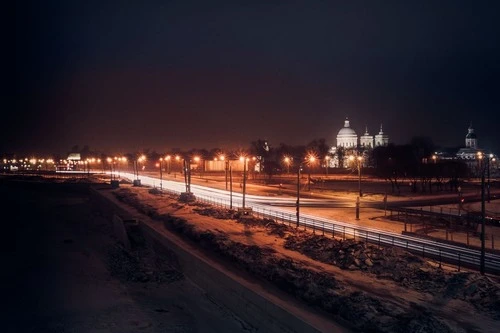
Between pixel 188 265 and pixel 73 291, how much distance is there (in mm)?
6830

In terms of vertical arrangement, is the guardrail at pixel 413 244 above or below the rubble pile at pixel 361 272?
above

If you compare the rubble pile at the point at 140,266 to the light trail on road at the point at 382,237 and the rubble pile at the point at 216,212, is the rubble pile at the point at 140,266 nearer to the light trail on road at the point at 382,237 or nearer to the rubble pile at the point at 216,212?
the rubble pile at the point at 216,212

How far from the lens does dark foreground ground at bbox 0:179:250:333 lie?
2131cm

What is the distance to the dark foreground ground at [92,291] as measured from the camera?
21.3 meters

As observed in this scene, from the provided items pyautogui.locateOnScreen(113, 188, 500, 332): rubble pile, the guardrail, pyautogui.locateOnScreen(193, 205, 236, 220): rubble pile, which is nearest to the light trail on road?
the guardrail

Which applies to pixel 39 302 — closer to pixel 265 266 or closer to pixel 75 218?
pixel 265 266

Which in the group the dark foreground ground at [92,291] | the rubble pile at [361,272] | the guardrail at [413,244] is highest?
the guardrail at [413,244]

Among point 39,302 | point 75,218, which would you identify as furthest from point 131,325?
point 75,218

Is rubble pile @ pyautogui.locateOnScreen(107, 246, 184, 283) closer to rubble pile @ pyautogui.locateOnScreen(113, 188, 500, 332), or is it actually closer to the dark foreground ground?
the dark foreground ground

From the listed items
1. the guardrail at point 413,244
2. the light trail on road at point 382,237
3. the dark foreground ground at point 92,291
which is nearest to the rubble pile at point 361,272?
the guardrail at point 413,244

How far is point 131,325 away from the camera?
69.7ft

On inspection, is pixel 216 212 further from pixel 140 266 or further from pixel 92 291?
pixel 92 291

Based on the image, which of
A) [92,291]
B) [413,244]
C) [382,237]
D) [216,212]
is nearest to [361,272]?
[413,244]

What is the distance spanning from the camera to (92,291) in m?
26.3
